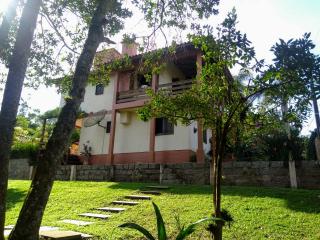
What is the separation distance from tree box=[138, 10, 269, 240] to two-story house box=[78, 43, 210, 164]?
31.2 ft

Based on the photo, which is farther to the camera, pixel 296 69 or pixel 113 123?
pixel 113 123

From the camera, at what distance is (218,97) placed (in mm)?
5246

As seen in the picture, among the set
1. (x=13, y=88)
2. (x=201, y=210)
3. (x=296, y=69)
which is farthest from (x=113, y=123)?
(x=296, y=69)

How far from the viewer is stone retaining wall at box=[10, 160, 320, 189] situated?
10953 mm

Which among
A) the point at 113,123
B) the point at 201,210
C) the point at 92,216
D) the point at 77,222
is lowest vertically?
the point at 77,222

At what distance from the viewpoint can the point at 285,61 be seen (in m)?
4.09

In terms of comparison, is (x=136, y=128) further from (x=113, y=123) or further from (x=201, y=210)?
(x=201, y=210)

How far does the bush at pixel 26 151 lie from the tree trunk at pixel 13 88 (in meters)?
14.2

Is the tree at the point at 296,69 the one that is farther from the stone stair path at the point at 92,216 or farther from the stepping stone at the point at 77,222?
the stepping stone at the point at 77,222

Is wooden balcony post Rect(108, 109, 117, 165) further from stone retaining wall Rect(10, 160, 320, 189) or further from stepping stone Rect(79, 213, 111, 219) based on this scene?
stepping stone Rect(79, 213, 111, 219)

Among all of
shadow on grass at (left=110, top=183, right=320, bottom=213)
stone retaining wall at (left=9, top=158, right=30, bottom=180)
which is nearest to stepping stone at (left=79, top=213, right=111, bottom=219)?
shadow on grass at (left=110, top=183, right=320, bottom=213)

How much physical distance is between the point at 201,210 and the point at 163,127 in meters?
9.36

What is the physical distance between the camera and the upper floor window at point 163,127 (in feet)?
56.3

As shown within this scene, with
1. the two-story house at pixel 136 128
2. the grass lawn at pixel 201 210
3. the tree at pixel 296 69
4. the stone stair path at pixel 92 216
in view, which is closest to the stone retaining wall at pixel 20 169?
the two-story house at pixel 136 128
